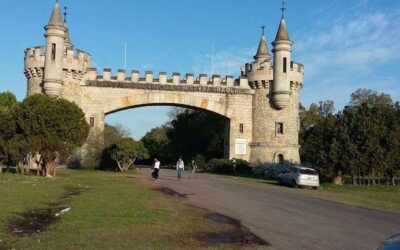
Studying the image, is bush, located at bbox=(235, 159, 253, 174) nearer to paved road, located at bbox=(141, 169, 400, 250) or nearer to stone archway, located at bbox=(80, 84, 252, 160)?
stone archway, located at bbox=(80, 84, 252, 160)

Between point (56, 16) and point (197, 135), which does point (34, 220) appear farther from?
point (197, 135)

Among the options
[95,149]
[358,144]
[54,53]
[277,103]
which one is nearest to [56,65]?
[54,53]

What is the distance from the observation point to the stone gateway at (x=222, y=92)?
41.5m

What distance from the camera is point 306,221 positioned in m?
13.4

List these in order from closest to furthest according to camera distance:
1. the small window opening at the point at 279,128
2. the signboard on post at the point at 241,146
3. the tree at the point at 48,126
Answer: the tree at the point at 48,126 → the small window opening at the point at 279,128 → the signboard on post at the point at 241,146

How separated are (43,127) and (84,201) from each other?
13447 millimetres

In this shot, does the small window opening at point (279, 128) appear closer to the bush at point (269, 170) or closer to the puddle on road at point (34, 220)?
the bush at point (269, 170)

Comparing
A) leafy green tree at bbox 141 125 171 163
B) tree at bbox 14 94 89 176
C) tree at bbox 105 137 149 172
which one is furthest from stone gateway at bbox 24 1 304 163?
leafy green tree at bbox 141 125 171 163

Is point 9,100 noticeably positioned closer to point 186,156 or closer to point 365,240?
point 186,156

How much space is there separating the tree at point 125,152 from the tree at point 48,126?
924cm

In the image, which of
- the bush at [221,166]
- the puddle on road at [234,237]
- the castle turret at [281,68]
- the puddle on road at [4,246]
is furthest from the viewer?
the castle turret at [281,68]

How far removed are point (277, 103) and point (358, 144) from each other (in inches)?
508

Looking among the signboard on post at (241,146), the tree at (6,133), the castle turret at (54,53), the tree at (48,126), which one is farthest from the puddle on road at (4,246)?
the signboard on post at (241,146)

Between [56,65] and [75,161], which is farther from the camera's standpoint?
[75,161]
